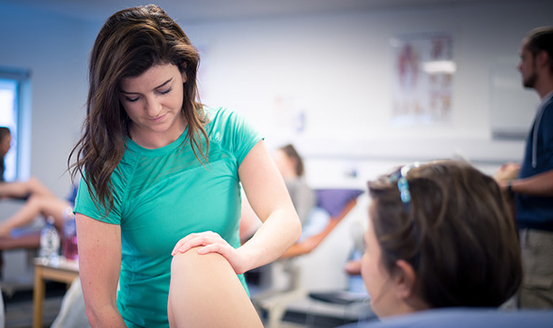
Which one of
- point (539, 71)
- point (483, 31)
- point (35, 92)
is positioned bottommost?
point (539, 71)

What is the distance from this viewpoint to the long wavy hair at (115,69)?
1166 mm

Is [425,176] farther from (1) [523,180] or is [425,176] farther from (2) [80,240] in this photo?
(1) [523,180]

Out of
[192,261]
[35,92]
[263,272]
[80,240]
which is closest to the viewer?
[192,261]

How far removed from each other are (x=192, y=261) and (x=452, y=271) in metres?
0.51

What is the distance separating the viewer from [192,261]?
1.08m

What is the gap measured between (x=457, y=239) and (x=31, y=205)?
16.3 feet

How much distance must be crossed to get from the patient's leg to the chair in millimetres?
2559

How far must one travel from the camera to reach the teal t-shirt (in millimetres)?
1255

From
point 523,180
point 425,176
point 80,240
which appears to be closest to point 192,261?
point 80,240

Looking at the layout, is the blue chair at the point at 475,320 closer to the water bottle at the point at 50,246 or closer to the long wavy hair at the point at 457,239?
the long wavy hair at the point at 457,239

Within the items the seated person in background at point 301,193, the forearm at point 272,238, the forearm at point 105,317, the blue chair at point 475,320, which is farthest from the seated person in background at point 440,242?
the seated person in background at point 301,193

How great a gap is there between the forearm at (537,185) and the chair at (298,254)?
178cm

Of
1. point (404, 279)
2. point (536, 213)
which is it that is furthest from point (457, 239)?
point (536, 213)

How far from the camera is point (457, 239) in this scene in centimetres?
78
